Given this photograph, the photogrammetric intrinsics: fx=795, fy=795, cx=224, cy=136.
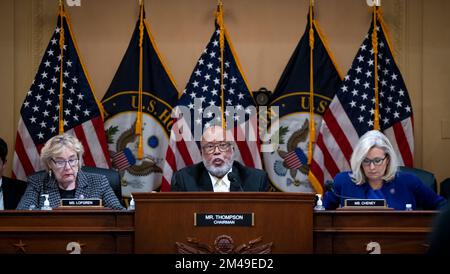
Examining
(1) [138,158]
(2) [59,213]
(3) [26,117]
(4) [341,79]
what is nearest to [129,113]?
(1) [138,158]

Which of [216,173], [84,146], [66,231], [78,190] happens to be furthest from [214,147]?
[84,146]

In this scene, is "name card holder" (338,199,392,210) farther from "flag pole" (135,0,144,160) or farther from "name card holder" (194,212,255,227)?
"flag pole" (135,0,144,160)

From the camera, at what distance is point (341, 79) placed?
721cm

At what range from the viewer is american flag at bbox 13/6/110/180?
7.02 m

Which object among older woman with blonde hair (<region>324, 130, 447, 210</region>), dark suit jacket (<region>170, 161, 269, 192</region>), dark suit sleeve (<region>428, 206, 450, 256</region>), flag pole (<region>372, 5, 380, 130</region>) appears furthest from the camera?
flag pole (<region>372, 5, 380, 130</region>)

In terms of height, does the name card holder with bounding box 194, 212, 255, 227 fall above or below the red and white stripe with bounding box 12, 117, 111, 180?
below

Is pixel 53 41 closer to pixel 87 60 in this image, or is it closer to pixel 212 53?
pixel 87 60

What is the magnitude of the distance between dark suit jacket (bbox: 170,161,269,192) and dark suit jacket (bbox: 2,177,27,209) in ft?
4.03

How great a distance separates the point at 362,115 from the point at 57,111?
2.70m

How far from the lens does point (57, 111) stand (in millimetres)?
7051

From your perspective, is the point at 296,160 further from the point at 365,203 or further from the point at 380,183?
the point at 365,203

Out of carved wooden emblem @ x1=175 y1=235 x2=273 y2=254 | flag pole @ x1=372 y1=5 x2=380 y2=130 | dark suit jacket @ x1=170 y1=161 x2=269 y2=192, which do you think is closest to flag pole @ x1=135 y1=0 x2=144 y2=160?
dark suit jacket @ x1=170 y1=161 x2=269 y2=192

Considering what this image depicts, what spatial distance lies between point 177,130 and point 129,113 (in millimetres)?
500

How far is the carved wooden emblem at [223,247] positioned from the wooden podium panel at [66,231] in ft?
1.15
